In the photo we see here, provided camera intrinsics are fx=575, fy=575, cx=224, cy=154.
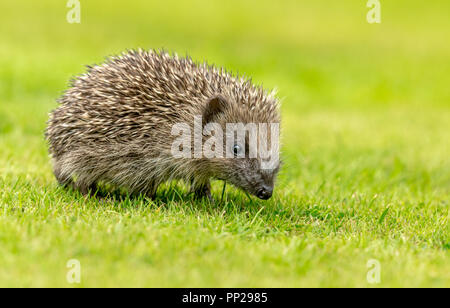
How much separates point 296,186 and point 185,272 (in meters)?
5.15

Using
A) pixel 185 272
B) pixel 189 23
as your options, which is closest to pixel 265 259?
pixel 185 272

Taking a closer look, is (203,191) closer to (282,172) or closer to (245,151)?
(245,151)

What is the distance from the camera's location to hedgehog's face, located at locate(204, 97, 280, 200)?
7.62 metres

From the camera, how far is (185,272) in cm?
547

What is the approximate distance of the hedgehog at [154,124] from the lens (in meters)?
7.84

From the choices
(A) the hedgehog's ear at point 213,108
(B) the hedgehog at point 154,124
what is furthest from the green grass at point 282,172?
(A) the hedgehog's ear at point 213,108

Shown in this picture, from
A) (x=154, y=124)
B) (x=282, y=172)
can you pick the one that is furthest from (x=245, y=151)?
(x=282, y=172)

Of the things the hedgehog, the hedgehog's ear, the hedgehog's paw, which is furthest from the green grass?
the hedgehog's ear

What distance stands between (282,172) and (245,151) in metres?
3.82

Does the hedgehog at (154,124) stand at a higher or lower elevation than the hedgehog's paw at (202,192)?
A: higher

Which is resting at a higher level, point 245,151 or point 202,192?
point 245,151

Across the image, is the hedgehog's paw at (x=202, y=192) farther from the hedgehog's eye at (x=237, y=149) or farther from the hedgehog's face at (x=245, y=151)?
the hedgehog's eye at (x=237, y=149)

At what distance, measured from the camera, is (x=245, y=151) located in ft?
25.2

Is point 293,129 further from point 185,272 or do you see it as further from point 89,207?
point 185,272
